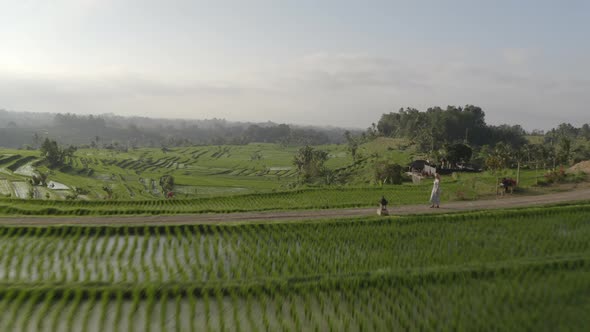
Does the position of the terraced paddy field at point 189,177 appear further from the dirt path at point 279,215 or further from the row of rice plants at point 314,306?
the row of rice plants at point 314,306

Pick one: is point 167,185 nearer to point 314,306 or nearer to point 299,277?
point 299,277

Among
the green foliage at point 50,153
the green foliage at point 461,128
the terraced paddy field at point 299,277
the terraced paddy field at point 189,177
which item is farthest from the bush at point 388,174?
the green foliage at point 50,153

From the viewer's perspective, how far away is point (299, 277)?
322 inches

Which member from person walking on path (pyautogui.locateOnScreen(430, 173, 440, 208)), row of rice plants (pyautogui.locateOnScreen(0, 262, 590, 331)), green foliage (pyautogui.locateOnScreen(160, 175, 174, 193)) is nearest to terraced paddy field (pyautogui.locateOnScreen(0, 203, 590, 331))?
row of rice plants (pyautogui.locateOnScreen(0, 262, 590, 331))

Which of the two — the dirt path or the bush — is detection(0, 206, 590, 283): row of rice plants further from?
the bush

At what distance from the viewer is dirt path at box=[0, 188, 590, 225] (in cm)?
1271

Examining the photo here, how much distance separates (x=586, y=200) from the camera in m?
14.8

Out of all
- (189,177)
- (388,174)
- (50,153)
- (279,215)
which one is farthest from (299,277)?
(50,153)

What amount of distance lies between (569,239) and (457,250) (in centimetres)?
382

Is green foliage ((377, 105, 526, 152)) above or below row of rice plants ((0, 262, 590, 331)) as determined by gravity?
above

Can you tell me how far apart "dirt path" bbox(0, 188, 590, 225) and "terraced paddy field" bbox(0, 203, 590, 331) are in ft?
3.43

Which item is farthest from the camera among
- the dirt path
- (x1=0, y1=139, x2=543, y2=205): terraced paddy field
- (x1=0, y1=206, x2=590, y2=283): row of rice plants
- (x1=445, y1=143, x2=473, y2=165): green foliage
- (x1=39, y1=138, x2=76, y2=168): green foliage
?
(x1=39, y1=138, x2=76, y2=168): green foliage

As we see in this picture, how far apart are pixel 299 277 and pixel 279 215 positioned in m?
5.33

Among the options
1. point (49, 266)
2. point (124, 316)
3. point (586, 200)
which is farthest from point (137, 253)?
point (586, 200)
